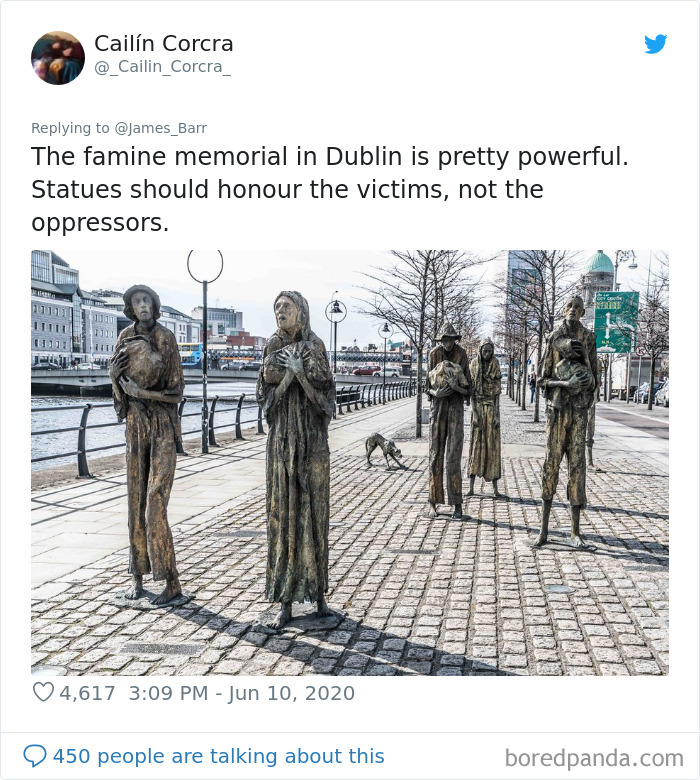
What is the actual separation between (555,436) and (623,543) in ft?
4.51

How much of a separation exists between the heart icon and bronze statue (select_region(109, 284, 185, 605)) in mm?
1811

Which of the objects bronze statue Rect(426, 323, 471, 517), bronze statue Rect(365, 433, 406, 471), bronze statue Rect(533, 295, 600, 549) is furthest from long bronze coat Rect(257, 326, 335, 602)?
bronze statue Rect(365, 433, 406, 471)

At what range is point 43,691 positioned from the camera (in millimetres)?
3281

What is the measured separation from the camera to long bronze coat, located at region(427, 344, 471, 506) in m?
8.18

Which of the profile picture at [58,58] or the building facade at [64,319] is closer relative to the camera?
the profile picture at [58,58]

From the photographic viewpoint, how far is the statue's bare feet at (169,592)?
16.8 feet

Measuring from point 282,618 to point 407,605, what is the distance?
103 cm

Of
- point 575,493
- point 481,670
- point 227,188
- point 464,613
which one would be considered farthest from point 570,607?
point 227,188

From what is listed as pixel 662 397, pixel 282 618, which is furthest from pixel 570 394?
pixel 662 397

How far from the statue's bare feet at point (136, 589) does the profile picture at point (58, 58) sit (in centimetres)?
342

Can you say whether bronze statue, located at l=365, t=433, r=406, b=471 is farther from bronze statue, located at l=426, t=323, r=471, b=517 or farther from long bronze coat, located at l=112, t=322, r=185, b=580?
long bronze coat, located at l=112, t=322, r=185, b=580

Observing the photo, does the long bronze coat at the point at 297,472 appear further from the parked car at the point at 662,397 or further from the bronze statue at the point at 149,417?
the parked car at the point at 662,397

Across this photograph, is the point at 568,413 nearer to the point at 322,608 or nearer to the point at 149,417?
the point at 322,608

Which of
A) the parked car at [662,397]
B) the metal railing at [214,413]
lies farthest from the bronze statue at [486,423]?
the parked car at [662,397]
